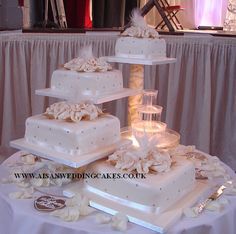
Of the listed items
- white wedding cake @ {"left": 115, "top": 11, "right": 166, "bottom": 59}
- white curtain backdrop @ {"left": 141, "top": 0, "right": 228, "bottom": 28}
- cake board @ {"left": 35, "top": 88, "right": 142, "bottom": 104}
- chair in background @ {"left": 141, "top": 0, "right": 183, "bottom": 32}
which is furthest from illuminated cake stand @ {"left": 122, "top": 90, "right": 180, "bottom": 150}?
white curtain backdrop @ {"left": 141, "top": 0, "right": 228, "bottom": 28}

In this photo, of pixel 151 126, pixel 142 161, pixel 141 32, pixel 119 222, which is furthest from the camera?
pixel 141 32

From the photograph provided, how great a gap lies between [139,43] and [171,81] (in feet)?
3.72

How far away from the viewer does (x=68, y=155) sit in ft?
3.71

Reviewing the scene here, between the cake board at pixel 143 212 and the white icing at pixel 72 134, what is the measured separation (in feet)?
0.40

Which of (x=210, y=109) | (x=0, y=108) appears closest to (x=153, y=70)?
(x=210, y=109)

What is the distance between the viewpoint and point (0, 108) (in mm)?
2555

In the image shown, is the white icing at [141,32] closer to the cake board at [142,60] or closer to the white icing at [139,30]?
the white icing at [139,30]

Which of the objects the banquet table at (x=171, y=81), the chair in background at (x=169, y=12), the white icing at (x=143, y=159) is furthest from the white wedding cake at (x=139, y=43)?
the chair in background at (x=169, y=12)

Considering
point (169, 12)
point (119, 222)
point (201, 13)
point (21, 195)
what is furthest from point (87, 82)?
point (201, 13)

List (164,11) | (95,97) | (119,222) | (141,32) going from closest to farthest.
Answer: (119,222) → (95,97) → (141,32) → (164,11)

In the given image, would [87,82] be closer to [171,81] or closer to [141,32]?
[141,32]

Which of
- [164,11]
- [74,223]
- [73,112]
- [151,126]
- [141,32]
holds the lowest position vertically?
[74,223]

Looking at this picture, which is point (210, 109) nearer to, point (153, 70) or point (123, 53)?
point (153, 70)

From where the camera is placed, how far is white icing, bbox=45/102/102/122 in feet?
3.93
